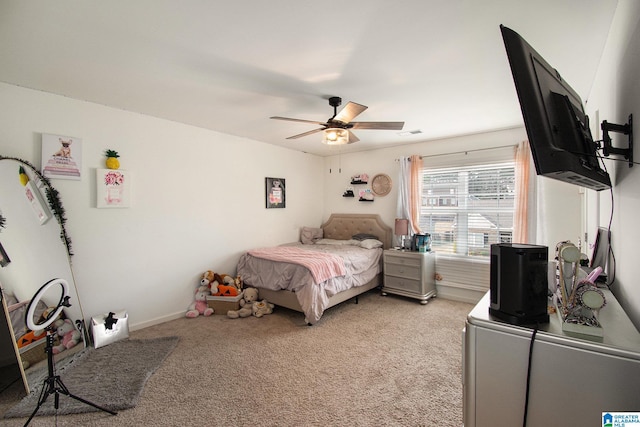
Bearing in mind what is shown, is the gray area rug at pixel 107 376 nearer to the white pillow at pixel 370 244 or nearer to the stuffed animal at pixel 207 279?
the stuffed animal at pixel 207 279

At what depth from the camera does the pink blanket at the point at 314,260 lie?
129 inches

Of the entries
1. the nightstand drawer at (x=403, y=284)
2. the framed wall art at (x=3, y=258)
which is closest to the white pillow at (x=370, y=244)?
the nightstand drawer at (x=403, y=284)

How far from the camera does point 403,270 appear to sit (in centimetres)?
417

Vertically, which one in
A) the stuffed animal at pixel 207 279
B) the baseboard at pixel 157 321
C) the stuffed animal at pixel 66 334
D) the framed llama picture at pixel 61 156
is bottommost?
the baseboard at pixel 157 321

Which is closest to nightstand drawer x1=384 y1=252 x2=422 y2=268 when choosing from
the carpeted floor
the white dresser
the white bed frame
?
the white bed frame

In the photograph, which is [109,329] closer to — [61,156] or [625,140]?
[61,156]

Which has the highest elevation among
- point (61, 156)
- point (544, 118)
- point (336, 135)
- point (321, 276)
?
point (336, 135)

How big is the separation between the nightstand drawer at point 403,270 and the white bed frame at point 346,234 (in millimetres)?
264

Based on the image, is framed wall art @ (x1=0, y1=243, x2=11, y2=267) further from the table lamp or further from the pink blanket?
the table lamp

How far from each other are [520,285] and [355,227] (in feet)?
13.5

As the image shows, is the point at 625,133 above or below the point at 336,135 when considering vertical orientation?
below

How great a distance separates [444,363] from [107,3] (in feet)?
11.5

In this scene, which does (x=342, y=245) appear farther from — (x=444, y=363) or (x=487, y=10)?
(x=487, y=10)

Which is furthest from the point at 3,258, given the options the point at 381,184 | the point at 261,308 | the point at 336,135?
the point at 381,184
